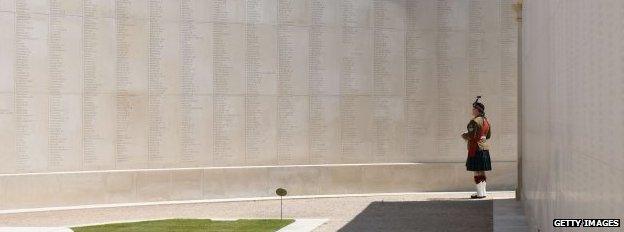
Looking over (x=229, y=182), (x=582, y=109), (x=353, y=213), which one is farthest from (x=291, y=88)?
(x=582, y=109)

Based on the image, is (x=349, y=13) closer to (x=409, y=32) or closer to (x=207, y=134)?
(x=409, y=32)

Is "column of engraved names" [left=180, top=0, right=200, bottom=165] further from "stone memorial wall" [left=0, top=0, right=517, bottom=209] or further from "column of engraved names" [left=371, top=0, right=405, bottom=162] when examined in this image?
"column of engraved names" [left=371, top=0, right=405, bottom=162]

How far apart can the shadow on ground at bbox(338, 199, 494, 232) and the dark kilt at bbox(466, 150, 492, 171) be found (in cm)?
67

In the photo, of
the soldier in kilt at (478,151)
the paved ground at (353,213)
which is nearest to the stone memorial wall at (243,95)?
the paved ground at (353,213)

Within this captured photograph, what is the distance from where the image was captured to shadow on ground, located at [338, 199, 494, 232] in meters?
13.7

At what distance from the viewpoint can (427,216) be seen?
15266mm

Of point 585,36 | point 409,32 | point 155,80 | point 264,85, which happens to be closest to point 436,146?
point 409,32

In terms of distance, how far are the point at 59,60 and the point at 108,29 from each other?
→ 3.77ft

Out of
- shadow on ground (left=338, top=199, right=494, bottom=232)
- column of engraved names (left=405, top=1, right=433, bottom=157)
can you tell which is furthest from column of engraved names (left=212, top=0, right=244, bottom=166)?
column of engraved names (left=405, top=1, right=433, bottom=157)

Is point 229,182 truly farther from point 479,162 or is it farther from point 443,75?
point 443,75

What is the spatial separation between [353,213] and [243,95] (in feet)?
14.6

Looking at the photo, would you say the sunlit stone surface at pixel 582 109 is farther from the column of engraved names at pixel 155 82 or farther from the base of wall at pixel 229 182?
the column of engraved names at pixel 155 82

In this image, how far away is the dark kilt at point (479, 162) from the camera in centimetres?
1828

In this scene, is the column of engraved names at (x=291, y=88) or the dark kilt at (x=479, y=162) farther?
the column of engraved names at (x=291, y=88)
